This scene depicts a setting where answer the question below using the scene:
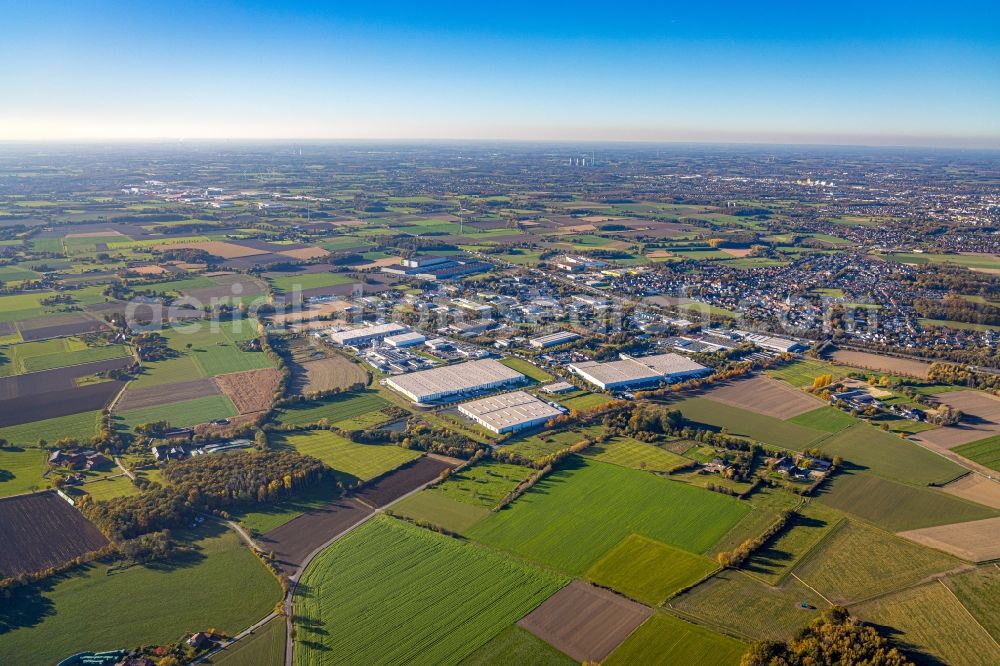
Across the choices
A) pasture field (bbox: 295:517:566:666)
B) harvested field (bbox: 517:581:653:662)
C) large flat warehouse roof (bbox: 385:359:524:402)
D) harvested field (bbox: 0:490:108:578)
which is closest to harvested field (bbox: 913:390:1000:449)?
harvested field (bbox: 517:581:653:662)

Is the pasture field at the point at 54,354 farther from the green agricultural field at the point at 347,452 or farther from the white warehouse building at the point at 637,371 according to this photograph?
the white warehouse building at the point at 637,371

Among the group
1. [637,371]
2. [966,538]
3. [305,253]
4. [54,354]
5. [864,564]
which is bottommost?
[864,564]

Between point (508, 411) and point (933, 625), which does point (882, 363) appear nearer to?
point (508, 411)

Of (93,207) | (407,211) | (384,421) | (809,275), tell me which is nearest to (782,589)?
(384,421)

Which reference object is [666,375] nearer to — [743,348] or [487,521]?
[743,348]

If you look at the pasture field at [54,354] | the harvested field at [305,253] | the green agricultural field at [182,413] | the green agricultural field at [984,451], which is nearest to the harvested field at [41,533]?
the green agricultural field at [182,413]

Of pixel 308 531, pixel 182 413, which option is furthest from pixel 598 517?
pixel 182 413

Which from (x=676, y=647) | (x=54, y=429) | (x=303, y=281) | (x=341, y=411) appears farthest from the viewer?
(x=303, y=281)

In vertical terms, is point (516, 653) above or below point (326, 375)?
below
